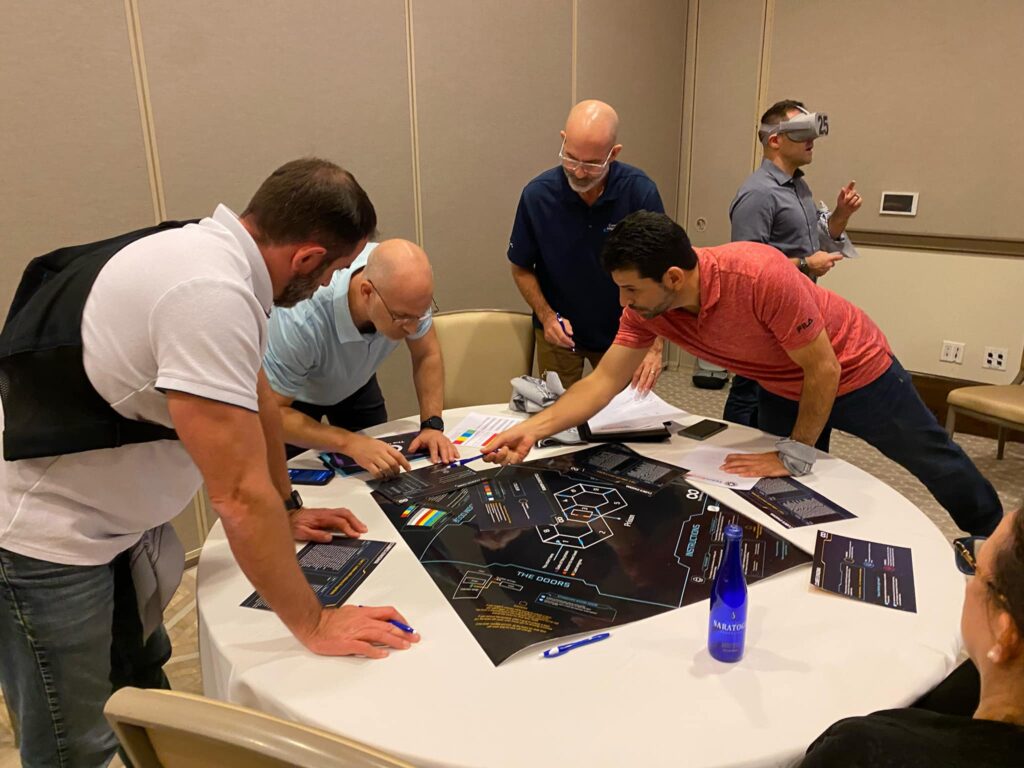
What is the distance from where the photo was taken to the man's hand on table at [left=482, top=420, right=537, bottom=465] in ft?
6.09

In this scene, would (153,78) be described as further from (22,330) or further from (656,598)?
(656,598)

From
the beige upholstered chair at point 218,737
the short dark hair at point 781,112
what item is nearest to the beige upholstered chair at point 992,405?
the short dark hair at point 781,112

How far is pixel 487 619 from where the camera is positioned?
123 cm

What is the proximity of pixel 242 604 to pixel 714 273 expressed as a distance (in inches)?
53.6

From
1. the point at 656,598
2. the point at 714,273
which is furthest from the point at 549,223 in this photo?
the point at 656,598

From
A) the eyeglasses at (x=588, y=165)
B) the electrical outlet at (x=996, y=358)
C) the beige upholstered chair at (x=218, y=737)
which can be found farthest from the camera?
the electrical outlet at (x=996, y=358)

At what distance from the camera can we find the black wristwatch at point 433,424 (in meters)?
2.02

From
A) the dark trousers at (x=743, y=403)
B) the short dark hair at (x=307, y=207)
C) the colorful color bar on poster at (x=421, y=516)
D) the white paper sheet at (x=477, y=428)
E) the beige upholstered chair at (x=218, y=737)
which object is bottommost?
the dark trousers at (x=743, y=403)

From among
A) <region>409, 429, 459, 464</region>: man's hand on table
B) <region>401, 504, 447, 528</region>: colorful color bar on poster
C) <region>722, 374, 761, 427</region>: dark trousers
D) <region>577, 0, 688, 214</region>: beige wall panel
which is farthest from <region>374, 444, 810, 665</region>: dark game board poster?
<region>577, 0, 688, 214</region>: beige wall panel

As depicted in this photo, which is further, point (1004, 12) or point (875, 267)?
point (875, 267)

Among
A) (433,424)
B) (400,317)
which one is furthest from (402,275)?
(433,424)

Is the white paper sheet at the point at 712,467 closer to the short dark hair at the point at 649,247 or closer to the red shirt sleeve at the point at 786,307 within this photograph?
the red shirt sleeve at the point at 786,307

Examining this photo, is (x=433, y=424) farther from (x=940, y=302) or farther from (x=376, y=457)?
(x=940, y=302)

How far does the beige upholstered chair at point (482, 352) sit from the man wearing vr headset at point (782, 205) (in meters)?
0.88
